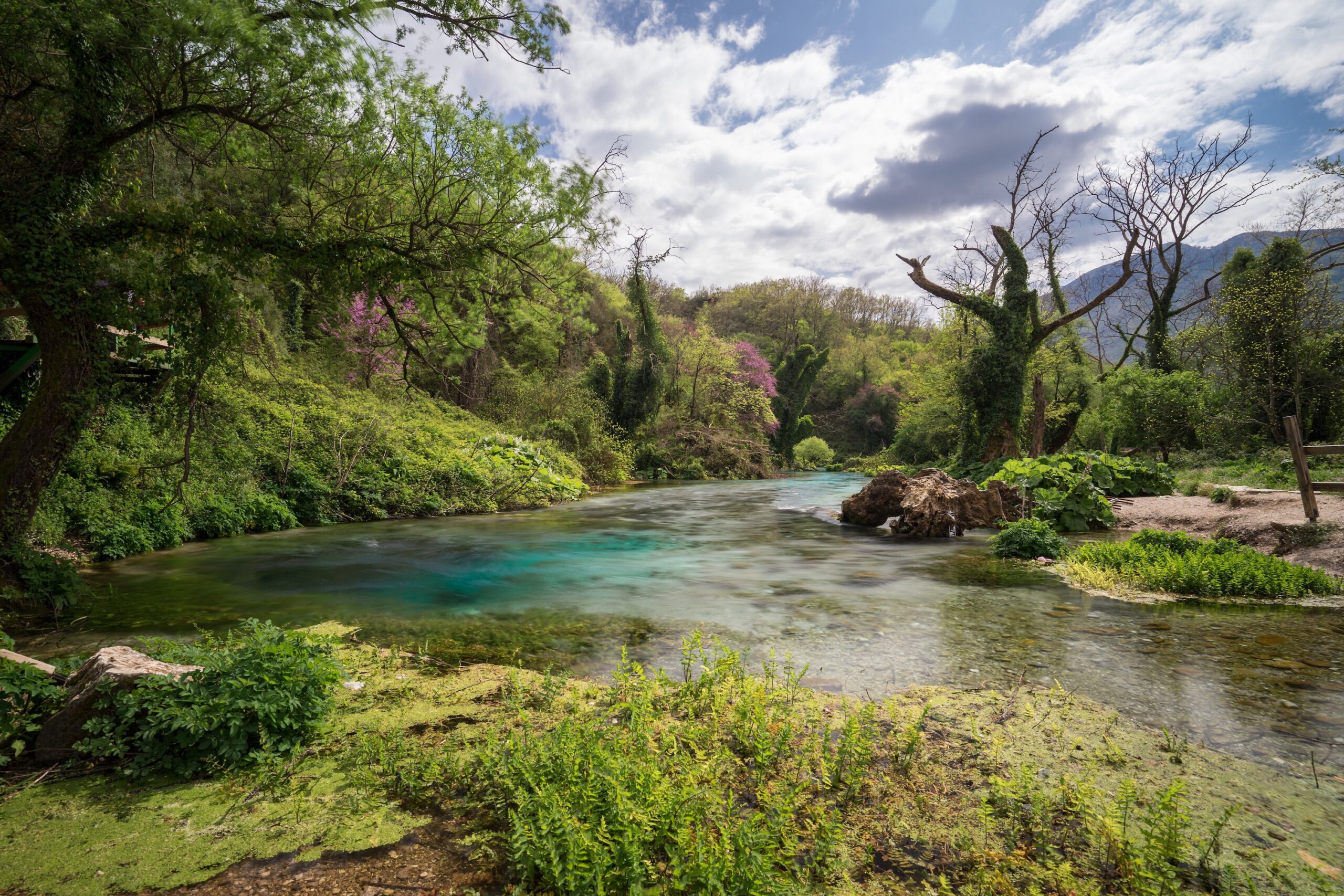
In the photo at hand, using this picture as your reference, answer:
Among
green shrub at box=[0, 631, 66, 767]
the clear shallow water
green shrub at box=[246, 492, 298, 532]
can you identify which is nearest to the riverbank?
green shrub at box=[0, 631, 66, 767]

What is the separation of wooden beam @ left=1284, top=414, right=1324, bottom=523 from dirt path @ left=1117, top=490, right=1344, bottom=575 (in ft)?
0.58

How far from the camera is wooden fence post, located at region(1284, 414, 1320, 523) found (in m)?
8.05

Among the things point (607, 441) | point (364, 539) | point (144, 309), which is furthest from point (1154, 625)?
point (607, 441)

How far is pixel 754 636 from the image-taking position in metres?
5.91

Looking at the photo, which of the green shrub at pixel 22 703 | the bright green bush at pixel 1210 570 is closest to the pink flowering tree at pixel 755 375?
the bright green bush at pixel 1210 570

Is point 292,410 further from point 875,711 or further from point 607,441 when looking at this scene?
point 875,711

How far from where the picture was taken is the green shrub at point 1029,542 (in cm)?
925

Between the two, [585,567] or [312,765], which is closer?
[312,765]

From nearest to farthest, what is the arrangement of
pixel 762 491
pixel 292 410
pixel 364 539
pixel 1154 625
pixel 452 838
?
pixel 452 838 → pixel 1154 625 → pixel 364 539 → pixel 292 410 → pixel 762 491

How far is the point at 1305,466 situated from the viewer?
8.18 m

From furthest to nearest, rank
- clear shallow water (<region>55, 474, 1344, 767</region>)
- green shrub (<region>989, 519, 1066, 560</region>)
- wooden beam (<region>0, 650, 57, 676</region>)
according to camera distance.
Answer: green shrub (<region>989, 519, 1066, 560</region>) < clear shallow water (<region>55, 474, 1344, 767</region>) < wooden beam (<region>0, 650, 57, 676</region>)

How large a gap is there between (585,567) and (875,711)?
624 cm

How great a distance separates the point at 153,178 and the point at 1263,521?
15487 millimetres

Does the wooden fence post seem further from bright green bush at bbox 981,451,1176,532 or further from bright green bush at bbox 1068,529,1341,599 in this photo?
bright green bush at bbox 981,451,1176,532
